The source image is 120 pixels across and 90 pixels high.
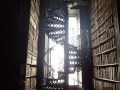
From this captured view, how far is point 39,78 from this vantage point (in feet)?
18.3

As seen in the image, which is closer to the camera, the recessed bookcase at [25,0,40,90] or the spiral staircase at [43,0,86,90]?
the recessed bookcase at [25,0,40,90]

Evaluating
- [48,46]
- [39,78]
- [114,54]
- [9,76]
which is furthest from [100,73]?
[48,46]

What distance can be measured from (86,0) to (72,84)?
157 inches

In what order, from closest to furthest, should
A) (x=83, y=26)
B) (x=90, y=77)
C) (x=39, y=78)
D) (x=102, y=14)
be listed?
(x=102, y=14) < (x=39, y=78) < (x=90, y=77) < (x=83, y=26)

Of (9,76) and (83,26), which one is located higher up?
(83,26)

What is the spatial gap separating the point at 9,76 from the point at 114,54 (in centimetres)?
226

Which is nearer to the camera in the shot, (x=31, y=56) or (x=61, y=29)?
(x=31, y=56)

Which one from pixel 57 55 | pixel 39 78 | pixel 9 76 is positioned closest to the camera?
pixel 9 76

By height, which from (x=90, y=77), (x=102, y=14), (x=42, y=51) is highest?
(x=102, y=14)

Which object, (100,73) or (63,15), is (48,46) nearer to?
(63,15)

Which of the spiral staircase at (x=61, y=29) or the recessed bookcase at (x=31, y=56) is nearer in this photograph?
the recessed bookcase at (x=31, y=56)

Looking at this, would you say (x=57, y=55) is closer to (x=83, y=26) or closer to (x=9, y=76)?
(x=83, y=26)

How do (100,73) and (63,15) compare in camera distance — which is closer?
(100,73)

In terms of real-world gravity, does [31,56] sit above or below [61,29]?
below
